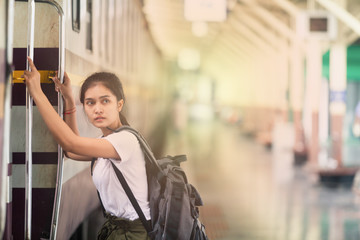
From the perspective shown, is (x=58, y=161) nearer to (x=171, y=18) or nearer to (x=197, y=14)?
(x=197, y=14)

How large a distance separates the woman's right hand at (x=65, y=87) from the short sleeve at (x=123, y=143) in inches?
13.0

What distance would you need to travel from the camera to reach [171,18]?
11273mm

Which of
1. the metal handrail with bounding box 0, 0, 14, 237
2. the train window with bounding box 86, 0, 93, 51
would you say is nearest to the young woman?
the metal handrail with bounding box 0, 0, 14, 237

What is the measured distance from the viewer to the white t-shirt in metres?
2.85

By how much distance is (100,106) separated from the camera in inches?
115

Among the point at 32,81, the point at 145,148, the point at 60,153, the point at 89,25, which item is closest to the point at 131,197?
the point at 145,148

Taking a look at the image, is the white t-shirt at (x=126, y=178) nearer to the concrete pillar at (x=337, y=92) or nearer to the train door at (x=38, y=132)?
the train door at (x=38, y=132)

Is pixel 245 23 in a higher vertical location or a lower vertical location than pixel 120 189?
higher

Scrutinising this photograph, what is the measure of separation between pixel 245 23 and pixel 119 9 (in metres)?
12.2

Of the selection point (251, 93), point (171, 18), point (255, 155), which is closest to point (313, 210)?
point (171, 18)

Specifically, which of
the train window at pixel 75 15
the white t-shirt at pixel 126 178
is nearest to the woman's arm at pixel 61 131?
the white t-shirt at pixel 126 178

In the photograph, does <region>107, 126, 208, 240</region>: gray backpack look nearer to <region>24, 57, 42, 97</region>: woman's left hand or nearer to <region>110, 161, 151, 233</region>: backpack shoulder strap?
<region>110, 161, 151, 233</region>: backpack shoulder strap

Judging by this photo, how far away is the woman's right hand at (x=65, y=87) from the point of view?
288cm

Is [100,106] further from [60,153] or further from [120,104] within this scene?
[60,153]
